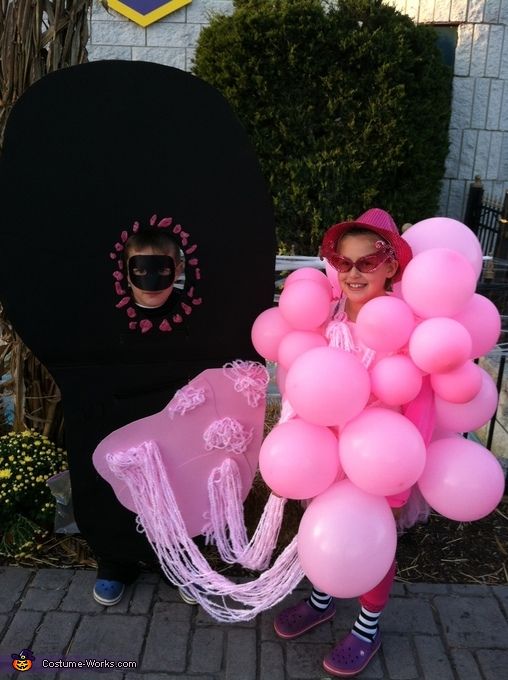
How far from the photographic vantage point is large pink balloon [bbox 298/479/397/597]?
1679 millimetres

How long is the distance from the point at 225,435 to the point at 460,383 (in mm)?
887

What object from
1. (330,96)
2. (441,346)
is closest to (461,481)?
(441,346)

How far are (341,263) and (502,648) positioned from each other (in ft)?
5.25

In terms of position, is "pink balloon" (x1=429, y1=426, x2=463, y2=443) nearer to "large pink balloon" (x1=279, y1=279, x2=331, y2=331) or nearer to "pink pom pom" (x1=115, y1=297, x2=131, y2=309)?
"large pink balloon" (x1=279, y1=279, x2=331, y2=331)

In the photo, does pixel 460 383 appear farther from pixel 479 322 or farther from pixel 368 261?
pixel 368 261

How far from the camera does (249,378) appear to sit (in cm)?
221

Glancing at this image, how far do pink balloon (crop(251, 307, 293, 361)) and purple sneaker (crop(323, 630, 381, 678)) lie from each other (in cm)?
108

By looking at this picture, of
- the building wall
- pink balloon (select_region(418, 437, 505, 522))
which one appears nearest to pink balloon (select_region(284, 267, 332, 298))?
pink balloon (select_region(418, 437, 505, 522))

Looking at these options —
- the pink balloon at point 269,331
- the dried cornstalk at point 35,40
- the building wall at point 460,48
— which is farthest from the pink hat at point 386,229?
the building wall at point 460,48

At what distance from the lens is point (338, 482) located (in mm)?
1828

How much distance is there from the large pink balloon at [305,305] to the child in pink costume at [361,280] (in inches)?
2.6

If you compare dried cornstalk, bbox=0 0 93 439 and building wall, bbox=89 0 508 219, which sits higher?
building wall, bbox=89 0 508 219

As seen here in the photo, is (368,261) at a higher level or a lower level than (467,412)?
higher

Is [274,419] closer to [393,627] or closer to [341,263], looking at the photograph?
[393,627]
